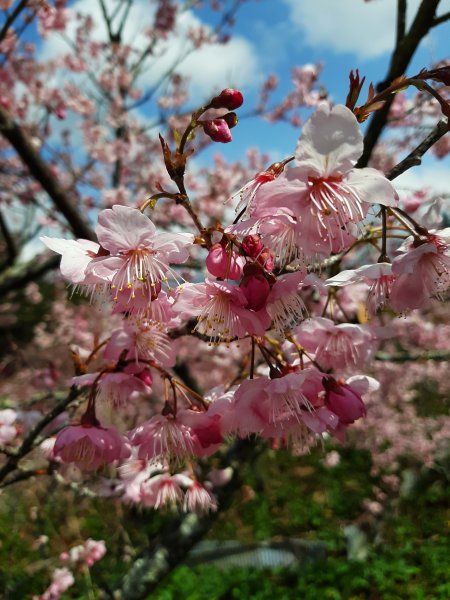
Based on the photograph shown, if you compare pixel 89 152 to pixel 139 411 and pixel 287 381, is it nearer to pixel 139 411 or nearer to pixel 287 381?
pixel 139 411

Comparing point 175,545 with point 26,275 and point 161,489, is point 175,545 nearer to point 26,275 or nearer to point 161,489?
point 161,489

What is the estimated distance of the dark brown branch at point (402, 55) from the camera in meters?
2.05

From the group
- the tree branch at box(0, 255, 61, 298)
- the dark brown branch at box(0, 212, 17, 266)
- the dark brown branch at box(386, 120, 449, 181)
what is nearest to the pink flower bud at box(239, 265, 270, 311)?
the dark brown branch at box(386, 120, 449, 181)

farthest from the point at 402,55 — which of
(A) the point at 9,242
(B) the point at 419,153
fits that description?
(A) the point at 9,242

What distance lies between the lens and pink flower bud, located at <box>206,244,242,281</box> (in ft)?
2.85

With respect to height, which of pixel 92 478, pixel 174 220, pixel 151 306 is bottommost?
pixel 92 478

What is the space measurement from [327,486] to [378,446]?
1.31 metres

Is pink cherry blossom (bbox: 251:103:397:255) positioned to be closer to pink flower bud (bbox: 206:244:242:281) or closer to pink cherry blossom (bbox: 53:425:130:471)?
pink flower bud (bbox: 206:244:242:281)

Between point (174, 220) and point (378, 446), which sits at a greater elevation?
point (174, 220)

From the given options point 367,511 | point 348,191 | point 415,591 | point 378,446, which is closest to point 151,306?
point 348,191

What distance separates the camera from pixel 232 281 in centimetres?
96

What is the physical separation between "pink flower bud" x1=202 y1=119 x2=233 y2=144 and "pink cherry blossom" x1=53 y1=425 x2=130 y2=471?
2.38ft

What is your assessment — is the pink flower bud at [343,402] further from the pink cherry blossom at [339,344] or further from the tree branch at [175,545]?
the tree branch at [175,545]

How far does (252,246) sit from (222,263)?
0.07 meters
